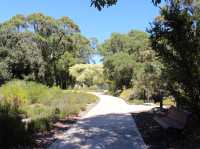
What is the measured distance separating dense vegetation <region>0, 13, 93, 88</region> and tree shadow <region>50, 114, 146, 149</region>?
2379 cm

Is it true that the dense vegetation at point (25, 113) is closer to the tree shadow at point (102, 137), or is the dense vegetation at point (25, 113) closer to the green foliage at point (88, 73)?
the tree shadow at point (102, 137)

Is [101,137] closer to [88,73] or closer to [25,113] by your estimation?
[25,113]

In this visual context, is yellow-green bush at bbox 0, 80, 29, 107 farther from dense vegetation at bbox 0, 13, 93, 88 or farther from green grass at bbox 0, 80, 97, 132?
dense vegetation at bbox 0, 13, 93, 88

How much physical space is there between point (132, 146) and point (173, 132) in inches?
75.9

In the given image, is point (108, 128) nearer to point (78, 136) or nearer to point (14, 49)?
point (78, 136)

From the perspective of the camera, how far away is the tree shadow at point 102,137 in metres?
9.23

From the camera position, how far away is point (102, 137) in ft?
34.5

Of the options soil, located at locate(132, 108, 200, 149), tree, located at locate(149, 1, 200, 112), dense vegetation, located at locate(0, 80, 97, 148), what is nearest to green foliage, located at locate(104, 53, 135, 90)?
dense vegetation, located at locate(0, 80, 97, 148)

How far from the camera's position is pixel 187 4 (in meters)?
11.9

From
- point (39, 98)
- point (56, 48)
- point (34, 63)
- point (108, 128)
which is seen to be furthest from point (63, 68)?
point (108, 128)

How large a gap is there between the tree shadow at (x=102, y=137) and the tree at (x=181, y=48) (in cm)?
209

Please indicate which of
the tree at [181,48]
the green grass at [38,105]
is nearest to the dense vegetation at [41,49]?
the green grass at [38,105]

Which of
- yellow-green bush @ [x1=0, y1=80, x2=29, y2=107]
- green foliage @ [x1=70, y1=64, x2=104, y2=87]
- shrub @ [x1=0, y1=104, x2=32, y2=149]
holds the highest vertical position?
green foliage @ [x1=70, y1=64, x2=104, y2=87]

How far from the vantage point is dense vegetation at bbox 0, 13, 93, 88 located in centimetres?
3663
